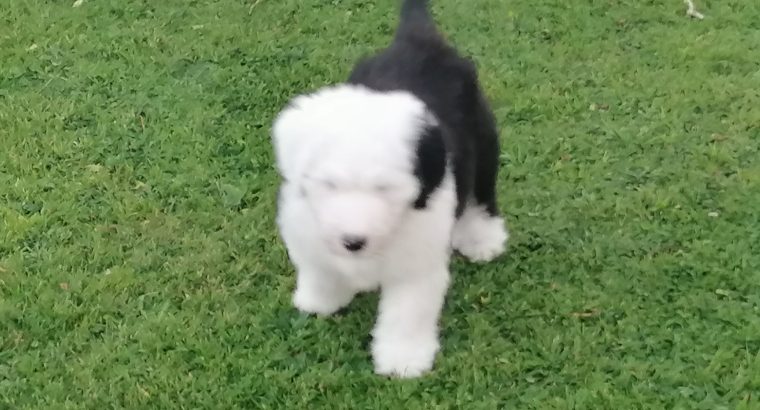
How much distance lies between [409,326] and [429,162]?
2.34 ft

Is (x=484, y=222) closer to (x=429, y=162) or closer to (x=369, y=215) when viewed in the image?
(x=429, y=162)

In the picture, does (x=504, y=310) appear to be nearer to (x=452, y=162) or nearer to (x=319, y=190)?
(x=452, y=162)

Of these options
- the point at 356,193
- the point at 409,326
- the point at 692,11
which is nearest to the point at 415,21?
the point at 409,326

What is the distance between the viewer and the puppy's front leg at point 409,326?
3.16 m

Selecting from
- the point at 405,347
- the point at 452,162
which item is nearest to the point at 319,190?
the point at 452,162

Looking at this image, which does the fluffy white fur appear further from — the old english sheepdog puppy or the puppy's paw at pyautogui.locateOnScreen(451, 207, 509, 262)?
the puppy's paw at pyautogui.locateOnScreen(451, 207, 509, 262)

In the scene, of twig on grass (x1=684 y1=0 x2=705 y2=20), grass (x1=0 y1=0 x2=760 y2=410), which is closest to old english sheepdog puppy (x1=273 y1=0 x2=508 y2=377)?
grass (x1=0 y1=0 x2=760 y2=410)

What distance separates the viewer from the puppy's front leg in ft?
10.4

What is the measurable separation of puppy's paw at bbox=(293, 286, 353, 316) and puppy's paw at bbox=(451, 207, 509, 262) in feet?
1.79

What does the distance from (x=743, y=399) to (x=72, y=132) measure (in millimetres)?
3087

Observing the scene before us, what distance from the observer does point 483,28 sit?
547 centimetres

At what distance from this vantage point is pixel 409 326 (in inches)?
128

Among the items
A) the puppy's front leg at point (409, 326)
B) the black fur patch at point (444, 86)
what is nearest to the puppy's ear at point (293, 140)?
the black fur patch at point (444, 86)

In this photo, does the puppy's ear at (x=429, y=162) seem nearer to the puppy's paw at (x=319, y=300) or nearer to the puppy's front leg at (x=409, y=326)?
the puppy's front leg at (x=409, y=326)
